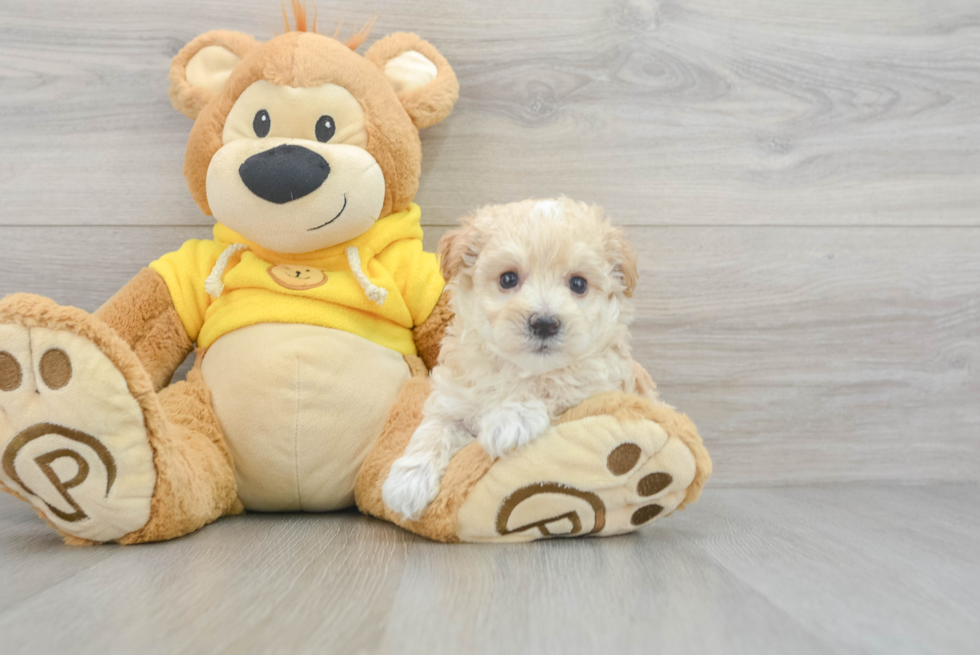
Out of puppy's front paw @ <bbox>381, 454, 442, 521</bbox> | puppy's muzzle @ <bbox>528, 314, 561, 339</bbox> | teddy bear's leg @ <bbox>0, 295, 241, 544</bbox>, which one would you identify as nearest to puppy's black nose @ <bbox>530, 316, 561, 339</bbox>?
puppy's muzzle @ <bbox>528, 314, 561, 339</bbox>

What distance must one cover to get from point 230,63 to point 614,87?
69 centimetres

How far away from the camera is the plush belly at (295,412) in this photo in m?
0.96

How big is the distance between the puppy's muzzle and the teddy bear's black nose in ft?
1.30

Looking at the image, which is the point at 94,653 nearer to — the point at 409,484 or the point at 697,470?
the point at 409,484

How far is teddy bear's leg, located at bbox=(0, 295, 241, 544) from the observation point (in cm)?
75

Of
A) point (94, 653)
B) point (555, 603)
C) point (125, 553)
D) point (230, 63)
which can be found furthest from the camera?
point (230, 63)

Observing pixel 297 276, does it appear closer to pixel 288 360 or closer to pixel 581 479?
pixel 288 360

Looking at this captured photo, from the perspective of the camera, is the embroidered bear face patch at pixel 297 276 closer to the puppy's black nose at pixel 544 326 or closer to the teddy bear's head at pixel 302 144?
the teddy bear's head at pixel 302 144

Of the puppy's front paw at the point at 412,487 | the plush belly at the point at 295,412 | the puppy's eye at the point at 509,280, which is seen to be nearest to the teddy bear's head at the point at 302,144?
the plush belly at the point at 295,412

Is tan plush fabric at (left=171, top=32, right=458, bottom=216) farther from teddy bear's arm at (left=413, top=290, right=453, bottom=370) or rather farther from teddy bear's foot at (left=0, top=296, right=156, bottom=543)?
teddy bear's foot at (left=0, top=296, right=156, bottom=543)

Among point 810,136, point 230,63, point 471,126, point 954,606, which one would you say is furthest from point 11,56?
point 954,606

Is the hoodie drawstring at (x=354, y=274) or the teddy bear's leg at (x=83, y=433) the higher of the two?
the hoodie drawstring at (x=354, y=274)

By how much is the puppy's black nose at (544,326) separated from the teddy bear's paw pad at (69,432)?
0.48 meters

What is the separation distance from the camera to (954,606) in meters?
0.67
